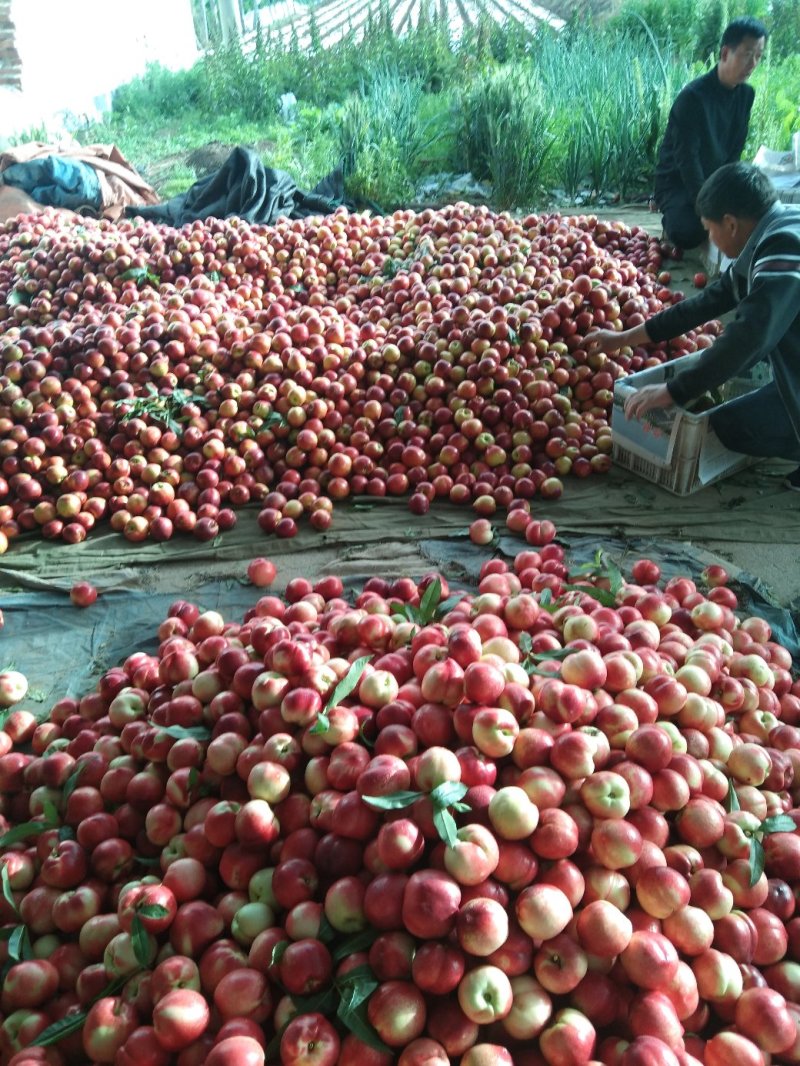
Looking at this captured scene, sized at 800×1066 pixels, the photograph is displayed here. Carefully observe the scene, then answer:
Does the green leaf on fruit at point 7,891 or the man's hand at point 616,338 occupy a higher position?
the man's hand at point 616,338

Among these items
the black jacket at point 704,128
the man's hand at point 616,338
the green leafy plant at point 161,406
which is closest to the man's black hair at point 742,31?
the black jacket at point 704,128

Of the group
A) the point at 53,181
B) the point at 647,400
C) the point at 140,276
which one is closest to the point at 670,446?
the point at 647,400

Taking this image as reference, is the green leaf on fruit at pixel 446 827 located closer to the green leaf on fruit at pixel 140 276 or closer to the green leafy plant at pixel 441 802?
the green leafy plant at pixel 441 802

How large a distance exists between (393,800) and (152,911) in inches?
17.9

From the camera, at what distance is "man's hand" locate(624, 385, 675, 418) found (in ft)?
10.3

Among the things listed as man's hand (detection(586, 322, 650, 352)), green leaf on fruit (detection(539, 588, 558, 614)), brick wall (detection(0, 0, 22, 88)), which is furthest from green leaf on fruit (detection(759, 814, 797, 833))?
brick wall (detection(0, 0, 22, 88))

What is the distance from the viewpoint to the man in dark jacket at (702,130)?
5.16 meters

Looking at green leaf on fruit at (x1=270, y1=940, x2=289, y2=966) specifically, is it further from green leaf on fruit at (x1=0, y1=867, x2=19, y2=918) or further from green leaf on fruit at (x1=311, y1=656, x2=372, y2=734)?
green leaf on fruit at (x1=0, y1=867, x2=19, y2=918)

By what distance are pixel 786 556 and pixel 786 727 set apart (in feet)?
4.33

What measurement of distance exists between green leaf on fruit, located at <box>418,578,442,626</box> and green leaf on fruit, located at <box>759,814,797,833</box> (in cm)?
94

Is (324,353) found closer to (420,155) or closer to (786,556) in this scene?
(786,556)

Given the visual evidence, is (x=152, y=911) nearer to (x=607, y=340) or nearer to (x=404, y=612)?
(x=404, y=612)

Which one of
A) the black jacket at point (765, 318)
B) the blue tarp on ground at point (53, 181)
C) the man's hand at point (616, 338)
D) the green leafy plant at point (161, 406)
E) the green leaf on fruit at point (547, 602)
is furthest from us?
the blue tarp on ground at point (53, 181)

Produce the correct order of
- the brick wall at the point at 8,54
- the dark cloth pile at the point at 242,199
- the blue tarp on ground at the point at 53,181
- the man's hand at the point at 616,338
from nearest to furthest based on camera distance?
the man's hand at the point at 616,338 < the dark cloth pile at the point at 242,199 < the blue tarp on ground at the point at 53,181 < the brick wall at the point at 8,54
